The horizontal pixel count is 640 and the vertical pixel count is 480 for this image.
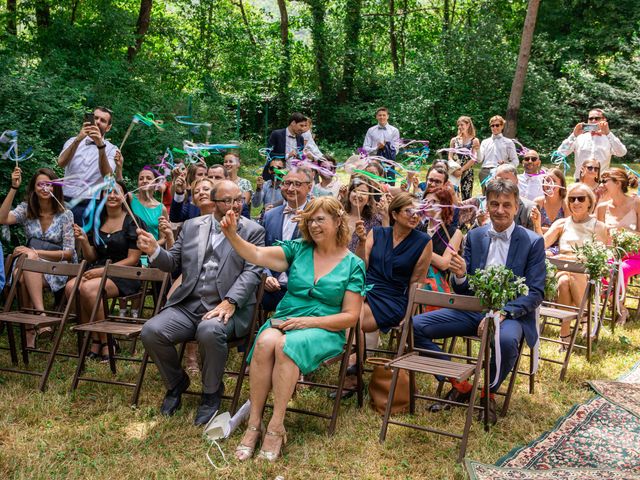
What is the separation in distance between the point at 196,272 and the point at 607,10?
20.9 meters

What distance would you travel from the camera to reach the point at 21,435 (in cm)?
464

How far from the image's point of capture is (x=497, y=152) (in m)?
→ 11.5

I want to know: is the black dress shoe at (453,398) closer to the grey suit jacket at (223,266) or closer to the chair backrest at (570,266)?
the grey suit jacket at (223,266)

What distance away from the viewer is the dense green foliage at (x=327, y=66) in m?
13.9

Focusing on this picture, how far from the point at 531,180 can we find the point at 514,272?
373cm

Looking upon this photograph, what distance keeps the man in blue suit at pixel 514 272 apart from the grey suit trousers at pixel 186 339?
A: 4.67 ft

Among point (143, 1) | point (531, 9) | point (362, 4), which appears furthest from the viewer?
point (362, 4)

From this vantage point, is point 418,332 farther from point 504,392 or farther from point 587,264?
point 587,264

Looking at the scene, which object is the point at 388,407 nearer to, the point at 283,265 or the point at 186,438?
the point at 283,265

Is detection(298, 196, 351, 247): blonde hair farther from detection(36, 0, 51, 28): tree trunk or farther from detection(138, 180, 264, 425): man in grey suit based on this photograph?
detection(36, 0, 51, 28): tree trunk

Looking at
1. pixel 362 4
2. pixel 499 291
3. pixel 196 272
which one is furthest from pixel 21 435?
pixel 362 4

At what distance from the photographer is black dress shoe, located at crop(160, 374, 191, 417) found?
16.7 ft

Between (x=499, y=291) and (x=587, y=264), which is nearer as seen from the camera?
(x=499, y=291)

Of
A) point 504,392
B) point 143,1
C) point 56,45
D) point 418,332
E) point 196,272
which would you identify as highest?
point 143,1
